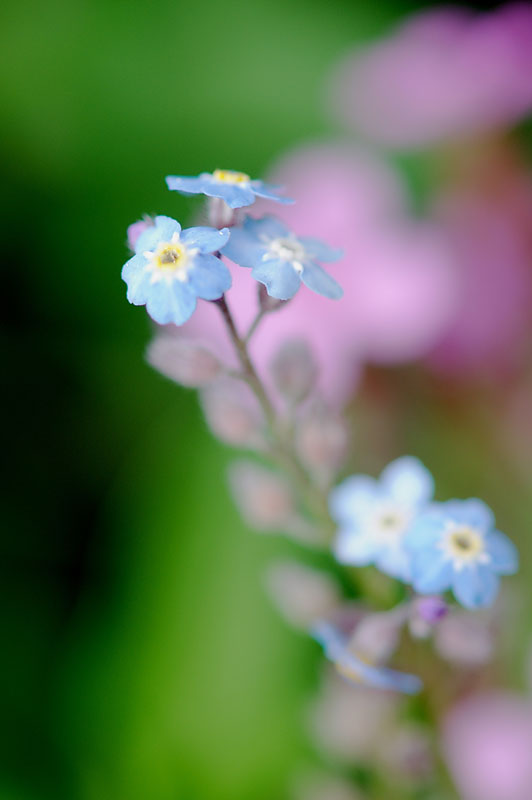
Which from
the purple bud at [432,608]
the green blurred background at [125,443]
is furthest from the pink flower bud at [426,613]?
the green blurred background at [125,443]

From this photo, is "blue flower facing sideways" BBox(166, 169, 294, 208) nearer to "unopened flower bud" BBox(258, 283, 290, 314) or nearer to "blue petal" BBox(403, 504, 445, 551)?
"unopened flower bud" BBox(258, 283, 290, 314)

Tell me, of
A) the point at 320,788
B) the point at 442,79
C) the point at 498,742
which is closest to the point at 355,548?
the point at 320,788

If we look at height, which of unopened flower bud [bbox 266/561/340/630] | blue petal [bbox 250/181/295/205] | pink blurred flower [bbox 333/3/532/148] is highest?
pink blurred flower [bbox 333/3/532/148]

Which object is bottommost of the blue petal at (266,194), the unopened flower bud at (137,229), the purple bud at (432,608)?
the purple bud at (432,608)

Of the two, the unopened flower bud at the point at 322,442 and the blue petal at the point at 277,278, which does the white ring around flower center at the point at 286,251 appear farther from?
the unopened flower bud at the point at 322,442

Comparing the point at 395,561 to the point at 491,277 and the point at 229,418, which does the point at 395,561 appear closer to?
the point at 229,418

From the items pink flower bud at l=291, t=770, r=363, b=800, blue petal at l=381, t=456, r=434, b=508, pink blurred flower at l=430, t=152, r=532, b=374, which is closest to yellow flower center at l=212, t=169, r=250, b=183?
blue petal at l=381, t=456, r=434, b=508

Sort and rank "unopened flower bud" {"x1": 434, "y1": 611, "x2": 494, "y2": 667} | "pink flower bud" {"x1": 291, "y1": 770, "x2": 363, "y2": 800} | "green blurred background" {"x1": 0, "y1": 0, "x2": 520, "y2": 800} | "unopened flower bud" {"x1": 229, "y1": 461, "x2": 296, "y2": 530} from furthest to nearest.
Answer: "green blurred background" {"x1": 0, "y1": 0, "x2": 520, "y2": 800} → "pink flower bud" {"x1": 291, "y1": 770, "x2": 363, "y2": 800} → "unopened flower bud" {"x1": 229, "y1": 461, "x2": 296, "y2": 530} → "unopened flower bud" {"x1": 434, "y1": 611, "x2": 494, "y2": 667}

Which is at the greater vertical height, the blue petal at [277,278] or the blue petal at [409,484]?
the blue petal at [409,484]
